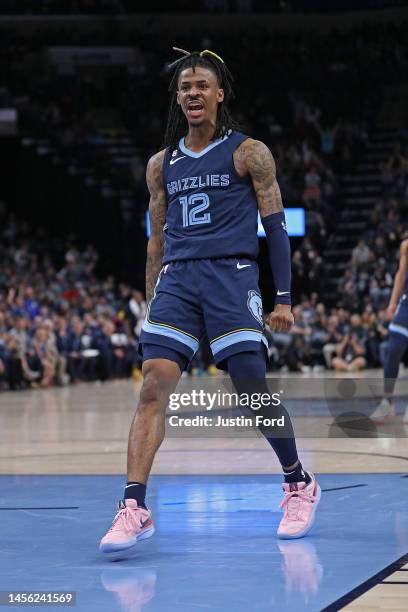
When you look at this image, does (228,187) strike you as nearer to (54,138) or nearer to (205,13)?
(54,138)

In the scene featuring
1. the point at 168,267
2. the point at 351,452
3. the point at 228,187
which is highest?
the point at 228,187

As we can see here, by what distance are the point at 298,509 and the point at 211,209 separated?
4.76ft

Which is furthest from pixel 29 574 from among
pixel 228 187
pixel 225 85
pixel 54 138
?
pixel 54 138

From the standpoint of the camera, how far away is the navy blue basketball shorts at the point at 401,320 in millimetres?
11641

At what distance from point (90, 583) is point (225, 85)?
252 cm

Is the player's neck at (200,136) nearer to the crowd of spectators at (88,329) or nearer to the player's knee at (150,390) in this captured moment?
the player's knee at (150,390)

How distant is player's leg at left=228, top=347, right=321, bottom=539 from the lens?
5.77 m

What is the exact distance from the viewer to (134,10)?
35000 mm

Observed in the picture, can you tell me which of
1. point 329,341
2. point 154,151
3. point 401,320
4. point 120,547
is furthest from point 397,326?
point 154,151

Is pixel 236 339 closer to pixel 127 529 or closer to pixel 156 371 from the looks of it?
pixel 156 371

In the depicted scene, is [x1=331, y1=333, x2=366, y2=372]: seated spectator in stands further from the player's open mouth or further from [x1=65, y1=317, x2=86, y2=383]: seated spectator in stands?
the player's open mouth

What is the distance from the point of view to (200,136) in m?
6.02

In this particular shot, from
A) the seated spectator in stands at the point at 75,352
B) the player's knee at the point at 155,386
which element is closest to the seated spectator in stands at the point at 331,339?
the seated spectator in stands at the point at 75,352

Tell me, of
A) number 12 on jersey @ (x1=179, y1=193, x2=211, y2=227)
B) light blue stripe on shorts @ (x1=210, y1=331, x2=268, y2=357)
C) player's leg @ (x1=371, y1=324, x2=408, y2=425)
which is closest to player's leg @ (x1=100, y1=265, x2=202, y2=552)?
light blue stripe on shorts @ (x1=210, y1=331, x2=268, y2=357)
